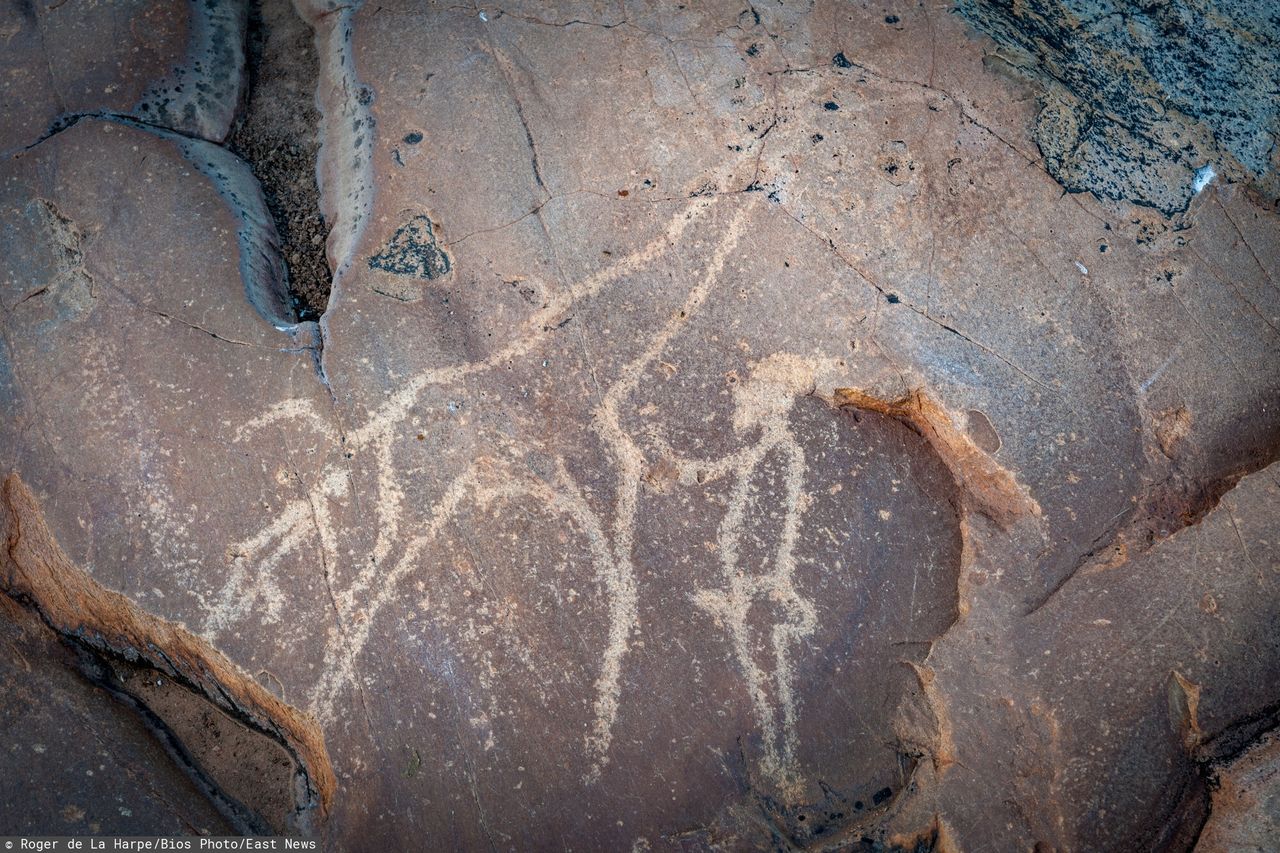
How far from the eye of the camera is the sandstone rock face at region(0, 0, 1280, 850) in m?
2.06

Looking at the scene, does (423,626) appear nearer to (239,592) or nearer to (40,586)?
(239,592)

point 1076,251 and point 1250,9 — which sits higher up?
point 1250,9

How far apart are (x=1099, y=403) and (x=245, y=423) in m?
2.00

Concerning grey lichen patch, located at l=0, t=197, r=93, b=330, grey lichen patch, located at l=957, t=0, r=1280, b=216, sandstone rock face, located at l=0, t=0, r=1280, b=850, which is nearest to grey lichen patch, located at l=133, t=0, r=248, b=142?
sandstone rock face, located at l=0, t=0, r=1280, b=850

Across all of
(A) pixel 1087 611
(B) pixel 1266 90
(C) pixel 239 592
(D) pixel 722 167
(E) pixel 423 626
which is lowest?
(C) pixel 239 592

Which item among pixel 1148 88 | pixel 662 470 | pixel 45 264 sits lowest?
pixel 45 264

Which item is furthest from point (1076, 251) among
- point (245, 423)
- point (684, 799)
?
point (245, 423)

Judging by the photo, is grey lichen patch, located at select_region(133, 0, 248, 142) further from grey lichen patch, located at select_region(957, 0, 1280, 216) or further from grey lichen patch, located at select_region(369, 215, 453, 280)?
grey lichen patch, located at select_region(957, 0, 1280, 216)

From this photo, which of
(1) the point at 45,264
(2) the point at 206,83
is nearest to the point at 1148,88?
(2) the point at 206,83

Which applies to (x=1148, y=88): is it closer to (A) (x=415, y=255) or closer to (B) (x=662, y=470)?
(B) (x=662, y=470)

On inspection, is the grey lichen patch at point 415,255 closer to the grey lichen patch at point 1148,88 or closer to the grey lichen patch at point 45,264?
the grey lichen patch at point 45,264

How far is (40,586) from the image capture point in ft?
7.22

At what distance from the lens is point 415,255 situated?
2.16 m

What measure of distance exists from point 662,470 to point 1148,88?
1.70 m
